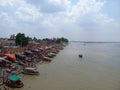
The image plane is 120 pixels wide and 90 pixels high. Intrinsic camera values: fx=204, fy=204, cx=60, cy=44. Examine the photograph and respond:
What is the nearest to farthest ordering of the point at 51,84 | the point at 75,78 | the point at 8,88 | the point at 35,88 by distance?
the point at 8,88 → the point at 35,88 → the point at 51,84 → the point at 75,78

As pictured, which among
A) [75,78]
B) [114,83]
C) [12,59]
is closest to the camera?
[114,83]

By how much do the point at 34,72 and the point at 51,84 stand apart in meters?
7.38

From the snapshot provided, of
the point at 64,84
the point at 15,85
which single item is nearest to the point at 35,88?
the point at 15,85

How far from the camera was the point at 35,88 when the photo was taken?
29.5 metres

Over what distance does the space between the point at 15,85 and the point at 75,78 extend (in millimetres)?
12288

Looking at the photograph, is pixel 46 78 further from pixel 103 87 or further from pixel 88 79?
pixel 103 87

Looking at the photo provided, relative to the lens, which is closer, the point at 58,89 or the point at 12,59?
the point at 58,89

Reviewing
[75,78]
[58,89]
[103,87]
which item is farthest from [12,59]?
[103,87]

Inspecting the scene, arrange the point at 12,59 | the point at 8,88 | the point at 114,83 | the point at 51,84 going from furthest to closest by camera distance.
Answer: the point at 12,59 < the point at 114,83 < the point at 51,84 < the point at 8,88

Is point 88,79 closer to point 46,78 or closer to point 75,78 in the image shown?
point 75,78

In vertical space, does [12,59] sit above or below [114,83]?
above

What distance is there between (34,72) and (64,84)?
8.16 meters

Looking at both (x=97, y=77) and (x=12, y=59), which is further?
(x=12, y=59)

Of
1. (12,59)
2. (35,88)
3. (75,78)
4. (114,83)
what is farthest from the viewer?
(12,59)
